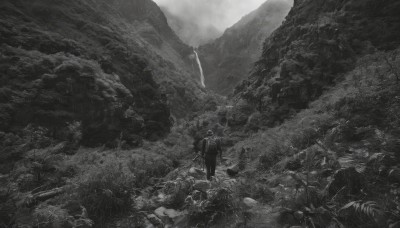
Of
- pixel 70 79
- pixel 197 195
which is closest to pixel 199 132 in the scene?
pixel 70 79

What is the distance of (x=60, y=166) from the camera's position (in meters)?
10.4

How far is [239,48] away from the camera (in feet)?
313

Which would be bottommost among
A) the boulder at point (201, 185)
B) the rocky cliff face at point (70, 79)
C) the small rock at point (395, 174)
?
the boulder at point (201, 185)

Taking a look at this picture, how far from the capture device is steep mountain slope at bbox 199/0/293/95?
274 feet

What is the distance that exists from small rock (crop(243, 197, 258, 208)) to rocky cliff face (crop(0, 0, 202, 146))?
953 cm

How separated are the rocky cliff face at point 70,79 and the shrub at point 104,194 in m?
7.47

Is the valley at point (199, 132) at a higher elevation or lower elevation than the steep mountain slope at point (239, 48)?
lower

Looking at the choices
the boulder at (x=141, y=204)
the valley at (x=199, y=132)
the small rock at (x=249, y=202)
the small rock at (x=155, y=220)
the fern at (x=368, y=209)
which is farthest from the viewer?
the boulder at (x=141, y=204)

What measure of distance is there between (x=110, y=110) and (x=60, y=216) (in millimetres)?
18468

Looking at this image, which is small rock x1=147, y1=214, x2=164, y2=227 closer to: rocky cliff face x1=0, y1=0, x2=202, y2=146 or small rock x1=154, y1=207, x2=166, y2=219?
small rock x1=154, y1=207, x2=166, y2=219

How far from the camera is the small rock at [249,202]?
19.6 ft

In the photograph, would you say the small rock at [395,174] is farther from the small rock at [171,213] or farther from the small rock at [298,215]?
the small rock at [171,213]

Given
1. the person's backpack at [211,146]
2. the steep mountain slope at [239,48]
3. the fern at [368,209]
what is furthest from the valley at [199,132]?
the steep mountain slope at [239,48]

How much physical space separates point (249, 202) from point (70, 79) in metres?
19.9
